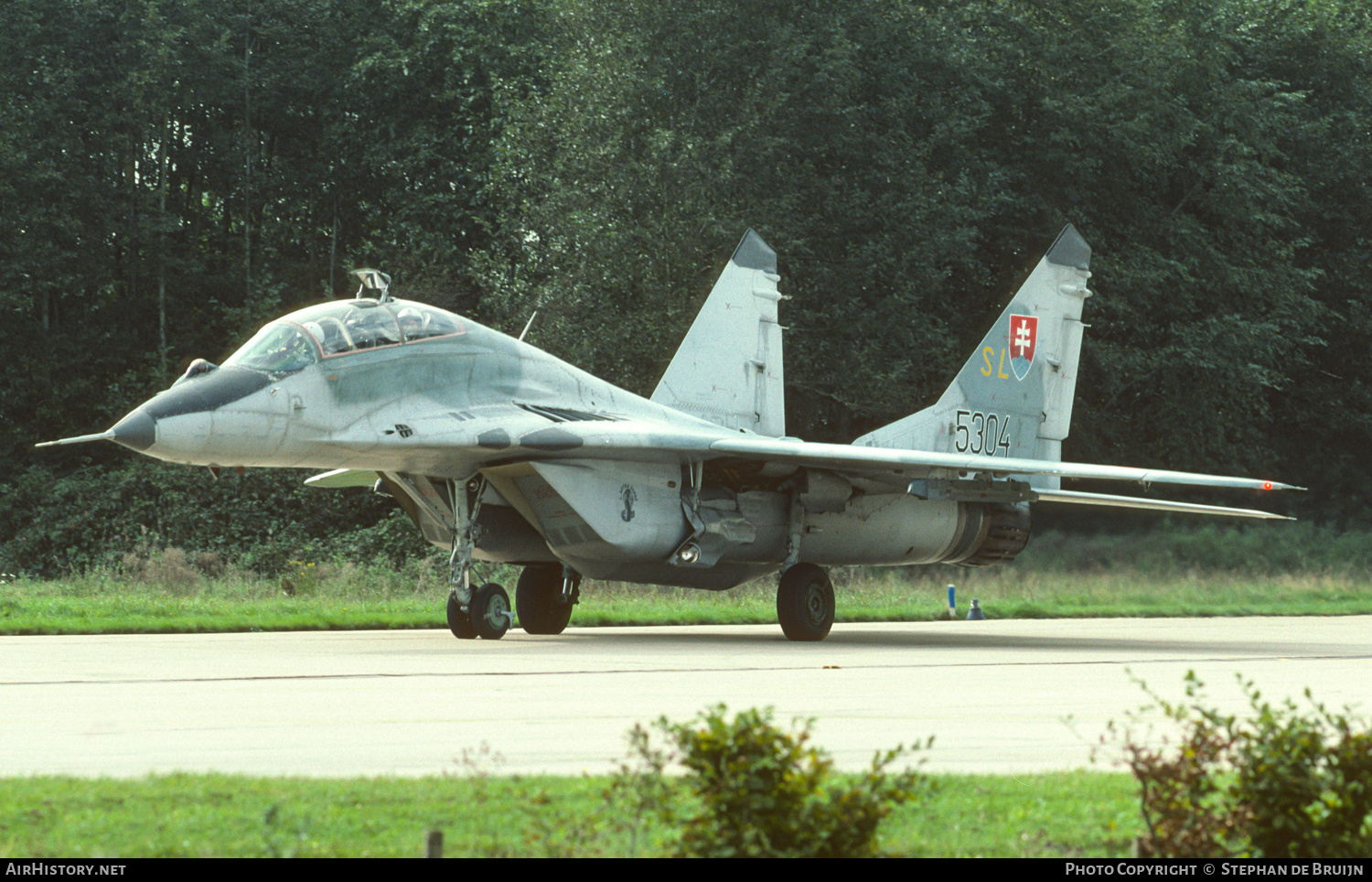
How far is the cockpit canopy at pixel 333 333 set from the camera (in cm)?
1441

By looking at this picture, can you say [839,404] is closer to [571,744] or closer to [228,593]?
[228,593]

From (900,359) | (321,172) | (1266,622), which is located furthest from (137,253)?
(1266,622)

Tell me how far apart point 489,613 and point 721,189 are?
665 inches

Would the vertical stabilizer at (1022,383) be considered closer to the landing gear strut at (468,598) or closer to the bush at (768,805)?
the landing gear strut at (468,598)

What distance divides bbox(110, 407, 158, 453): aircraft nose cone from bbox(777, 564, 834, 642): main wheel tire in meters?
6.85

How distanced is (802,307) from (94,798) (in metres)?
27.7

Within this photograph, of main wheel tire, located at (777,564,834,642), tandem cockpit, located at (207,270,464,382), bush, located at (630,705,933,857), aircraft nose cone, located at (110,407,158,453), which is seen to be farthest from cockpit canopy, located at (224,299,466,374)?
bush, located at (630,705,933,857)

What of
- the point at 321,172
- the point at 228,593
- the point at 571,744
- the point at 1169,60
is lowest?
the point at 228,593

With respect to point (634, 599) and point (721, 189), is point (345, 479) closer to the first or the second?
point (634, 599)

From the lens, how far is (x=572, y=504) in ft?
51.0

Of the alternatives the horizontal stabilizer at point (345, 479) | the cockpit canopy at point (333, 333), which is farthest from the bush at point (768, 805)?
the horizontal stabilizer at point (345, 479)

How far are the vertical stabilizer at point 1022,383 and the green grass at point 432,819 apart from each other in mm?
13420

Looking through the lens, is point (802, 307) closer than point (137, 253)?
Yes

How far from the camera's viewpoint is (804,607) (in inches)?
663
